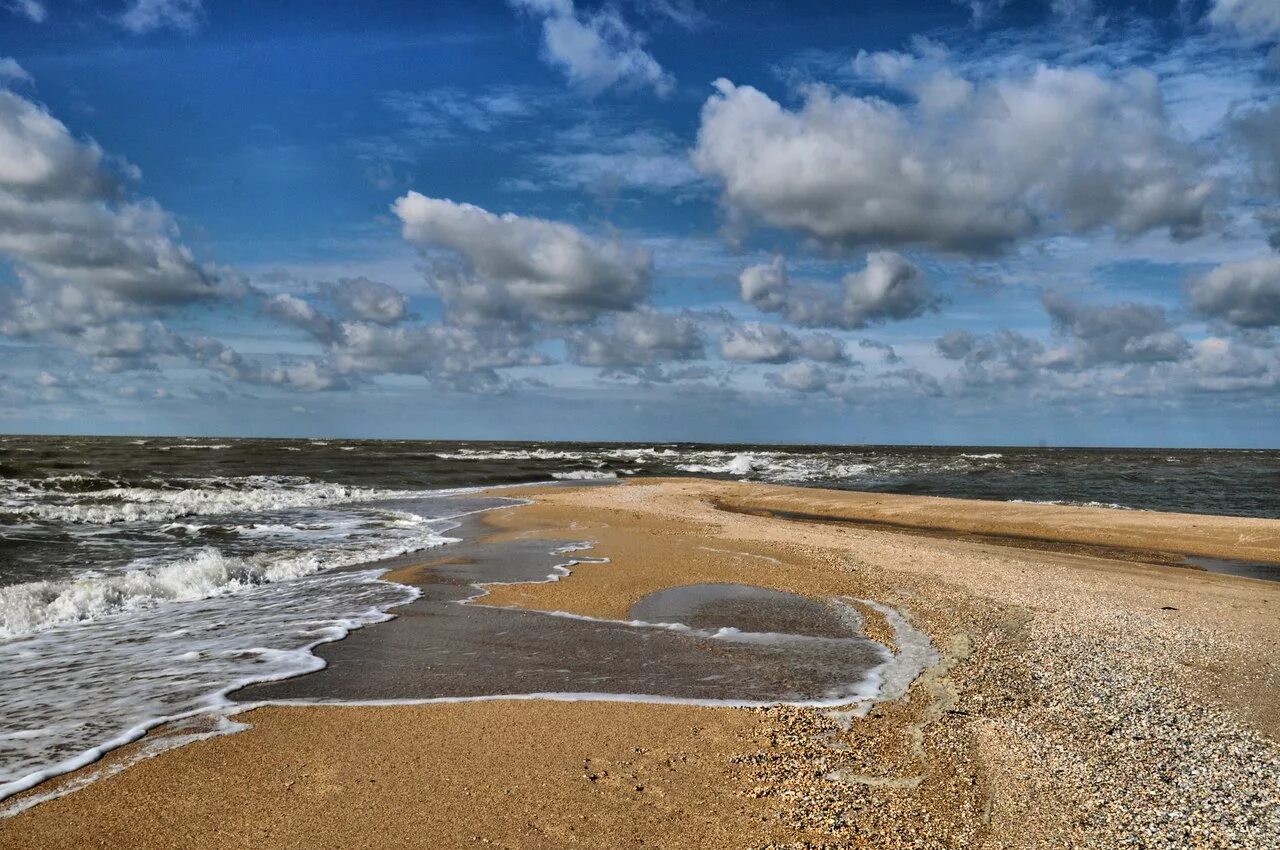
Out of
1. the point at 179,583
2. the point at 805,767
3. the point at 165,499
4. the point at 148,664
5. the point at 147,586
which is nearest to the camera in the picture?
Answer: the point at 805,767

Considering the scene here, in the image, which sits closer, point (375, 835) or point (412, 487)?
point (375, 835)

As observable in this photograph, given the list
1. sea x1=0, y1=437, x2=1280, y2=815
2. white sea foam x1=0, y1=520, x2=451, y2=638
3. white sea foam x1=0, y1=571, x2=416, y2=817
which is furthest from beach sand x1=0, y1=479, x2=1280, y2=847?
white sea foam x1=0, y1=520, x2=451, y2=638

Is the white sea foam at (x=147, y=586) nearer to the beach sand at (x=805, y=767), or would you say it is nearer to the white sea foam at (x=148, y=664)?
the white sea foam at (x=148, y=664)

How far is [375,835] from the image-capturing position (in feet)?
13.9

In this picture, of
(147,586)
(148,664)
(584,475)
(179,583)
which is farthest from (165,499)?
(584,475)

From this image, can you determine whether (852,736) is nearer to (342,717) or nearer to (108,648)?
(342,717)

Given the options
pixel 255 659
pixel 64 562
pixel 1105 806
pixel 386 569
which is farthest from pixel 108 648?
pixel 1105 806

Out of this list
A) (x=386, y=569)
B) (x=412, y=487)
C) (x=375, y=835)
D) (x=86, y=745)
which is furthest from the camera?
(x=412, y=487)

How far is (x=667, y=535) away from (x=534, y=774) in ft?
43.2

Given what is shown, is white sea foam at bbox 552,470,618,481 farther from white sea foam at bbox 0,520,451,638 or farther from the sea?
white sea foam at bbox 0,520,451,638

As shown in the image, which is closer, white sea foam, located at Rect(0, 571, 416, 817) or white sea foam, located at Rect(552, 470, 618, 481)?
white sea foam, located at Rect(0, 571, 416, 817)

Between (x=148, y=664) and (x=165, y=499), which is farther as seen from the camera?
(x=165, y=499)

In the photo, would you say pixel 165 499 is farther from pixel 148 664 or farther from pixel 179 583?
pixel 148 664

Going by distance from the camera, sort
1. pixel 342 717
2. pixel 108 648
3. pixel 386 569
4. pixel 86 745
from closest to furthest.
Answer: pixel 86 745, pixel 342 717, pixel 108 648, pixel 386 569
